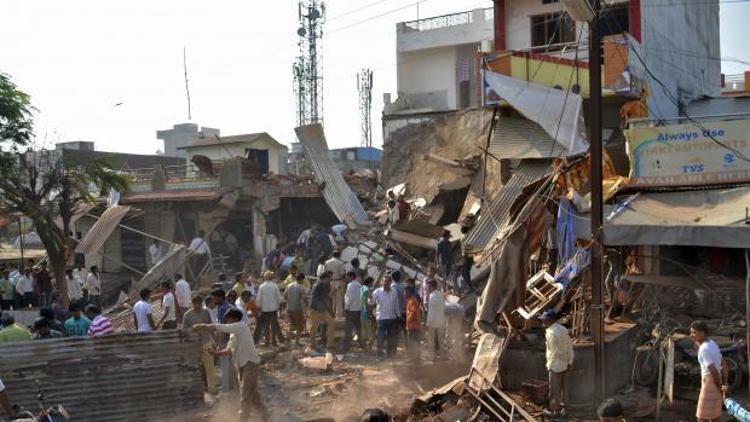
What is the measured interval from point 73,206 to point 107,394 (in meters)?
12.4

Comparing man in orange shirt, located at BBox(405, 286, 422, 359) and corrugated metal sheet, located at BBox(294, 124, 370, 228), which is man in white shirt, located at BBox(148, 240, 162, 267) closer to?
corrugated metal sheet, located at BBox(294, 124, 370, 228)

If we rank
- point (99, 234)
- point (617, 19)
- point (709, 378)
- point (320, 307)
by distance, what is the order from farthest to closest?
1. point (99, 234)
2. point (617, 19)
3. point (320, 307)
4. point (709, 378)

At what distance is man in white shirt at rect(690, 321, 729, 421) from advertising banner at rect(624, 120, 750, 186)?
533 centimetres

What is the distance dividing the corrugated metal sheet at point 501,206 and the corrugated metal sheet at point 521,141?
57 cm

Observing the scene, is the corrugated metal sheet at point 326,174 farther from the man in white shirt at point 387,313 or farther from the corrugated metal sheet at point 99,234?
the man in white shirt at point 387,313

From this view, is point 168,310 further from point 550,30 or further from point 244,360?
point 550,30

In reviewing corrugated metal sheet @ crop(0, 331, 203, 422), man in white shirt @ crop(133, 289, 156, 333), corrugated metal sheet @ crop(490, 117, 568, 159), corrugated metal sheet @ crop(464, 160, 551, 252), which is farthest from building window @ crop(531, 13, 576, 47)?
corrugated metal sheet @ crop(0, 331, 203, 422)

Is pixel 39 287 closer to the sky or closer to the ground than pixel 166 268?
closer to the ground

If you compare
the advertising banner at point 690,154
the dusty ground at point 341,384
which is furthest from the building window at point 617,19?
the dusty ground at point 341,384

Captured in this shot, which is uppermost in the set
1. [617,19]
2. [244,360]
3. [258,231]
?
[617,19]

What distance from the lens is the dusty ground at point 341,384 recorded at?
33.4 feet

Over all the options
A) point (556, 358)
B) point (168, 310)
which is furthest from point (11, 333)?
point (556, 358)

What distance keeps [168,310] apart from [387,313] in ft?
13.5

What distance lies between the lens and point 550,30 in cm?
2122
